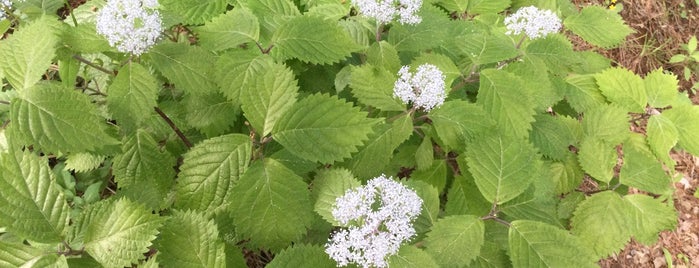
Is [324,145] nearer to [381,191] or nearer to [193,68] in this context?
[381,191]

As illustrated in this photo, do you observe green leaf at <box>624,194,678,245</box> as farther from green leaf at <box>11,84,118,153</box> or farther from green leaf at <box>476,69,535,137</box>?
green leaf at <box>11,84,118,153</box>

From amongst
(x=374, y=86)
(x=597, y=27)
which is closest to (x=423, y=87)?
(x=374, y=86)

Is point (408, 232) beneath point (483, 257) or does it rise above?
above

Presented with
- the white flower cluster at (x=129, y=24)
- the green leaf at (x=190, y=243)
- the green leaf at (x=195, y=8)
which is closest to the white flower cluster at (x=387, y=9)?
the green leaf at (x=195, y=8)

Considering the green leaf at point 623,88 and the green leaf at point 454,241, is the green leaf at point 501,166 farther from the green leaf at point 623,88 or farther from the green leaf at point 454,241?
the green leaf at point 623,88

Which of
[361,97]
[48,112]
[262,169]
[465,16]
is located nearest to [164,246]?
[262,169]

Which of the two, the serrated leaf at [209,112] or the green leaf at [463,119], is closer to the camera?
the green leaf at [463,119]

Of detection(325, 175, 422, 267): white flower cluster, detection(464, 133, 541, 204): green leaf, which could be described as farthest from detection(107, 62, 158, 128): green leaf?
detection(464, 133, 541, 204): green leaf

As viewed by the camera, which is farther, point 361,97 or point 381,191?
point 361,97
